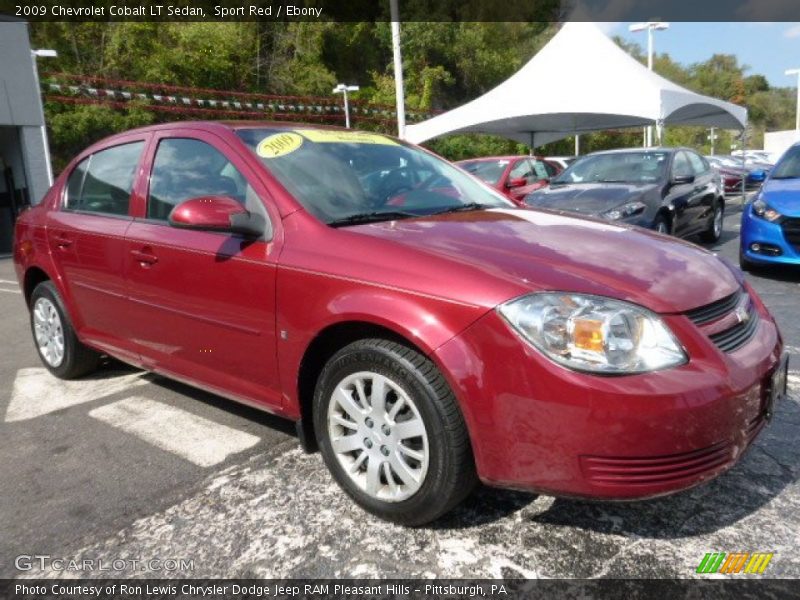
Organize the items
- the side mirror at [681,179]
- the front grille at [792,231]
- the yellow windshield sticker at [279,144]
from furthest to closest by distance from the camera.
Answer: the side mirror at [681,179] < the front grille at [792,231] < the yellow windshield sticker at [279,144]

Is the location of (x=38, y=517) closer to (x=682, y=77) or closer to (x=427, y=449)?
(x=427, y=449)

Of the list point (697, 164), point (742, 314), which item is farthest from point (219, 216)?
point (697, 164)

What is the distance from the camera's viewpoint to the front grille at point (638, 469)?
76.1 inches

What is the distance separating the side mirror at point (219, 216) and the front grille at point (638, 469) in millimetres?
1552

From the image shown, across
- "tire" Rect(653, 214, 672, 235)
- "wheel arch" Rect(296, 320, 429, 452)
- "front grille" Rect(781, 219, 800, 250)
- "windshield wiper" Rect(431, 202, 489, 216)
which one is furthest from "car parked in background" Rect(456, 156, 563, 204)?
"wheel arch" Rect(296, 320, 429, 452)

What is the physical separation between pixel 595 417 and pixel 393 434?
2.33ft

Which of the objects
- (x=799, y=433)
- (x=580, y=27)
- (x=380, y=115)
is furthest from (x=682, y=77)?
(x=799, y=433)

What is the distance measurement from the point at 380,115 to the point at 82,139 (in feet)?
42.8

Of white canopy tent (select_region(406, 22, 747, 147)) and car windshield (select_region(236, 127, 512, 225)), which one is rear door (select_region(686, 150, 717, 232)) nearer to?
white canopy tent (select_region(406, 22, 747, 147))

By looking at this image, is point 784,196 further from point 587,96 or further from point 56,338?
point 587,96

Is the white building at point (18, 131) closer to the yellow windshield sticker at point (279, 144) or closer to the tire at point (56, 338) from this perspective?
the tire at point (56, 338)

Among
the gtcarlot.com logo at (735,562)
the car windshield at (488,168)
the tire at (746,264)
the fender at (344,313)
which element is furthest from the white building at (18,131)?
the gtcarlot.com logo at (735,562)

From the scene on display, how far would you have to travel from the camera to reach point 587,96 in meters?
12.4

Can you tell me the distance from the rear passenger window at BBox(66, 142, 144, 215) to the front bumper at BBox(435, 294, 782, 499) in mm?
2267
